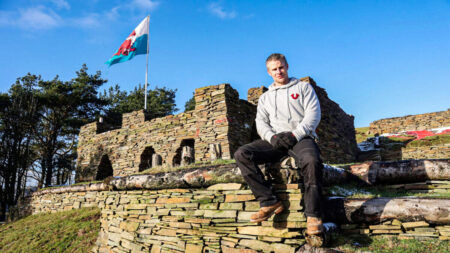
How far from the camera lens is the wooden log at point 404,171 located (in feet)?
12.5

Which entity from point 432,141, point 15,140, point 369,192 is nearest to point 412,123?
point 432,141

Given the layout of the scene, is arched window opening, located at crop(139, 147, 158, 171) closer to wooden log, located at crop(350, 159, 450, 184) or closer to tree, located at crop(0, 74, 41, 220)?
tree, located at crop(0, 74, 41, 220)

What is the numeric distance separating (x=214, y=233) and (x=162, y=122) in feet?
30.4

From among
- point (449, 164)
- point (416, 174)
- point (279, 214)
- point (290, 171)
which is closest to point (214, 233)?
point (279, 214)

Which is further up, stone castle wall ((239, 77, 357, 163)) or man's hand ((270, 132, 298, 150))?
stone castle wall ((239, 77, 357, 163))

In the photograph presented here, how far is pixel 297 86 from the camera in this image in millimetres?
2939

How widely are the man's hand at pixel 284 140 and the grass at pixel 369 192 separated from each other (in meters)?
1.30

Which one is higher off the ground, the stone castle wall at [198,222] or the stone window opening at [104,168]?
the stone window opening at [104,168]

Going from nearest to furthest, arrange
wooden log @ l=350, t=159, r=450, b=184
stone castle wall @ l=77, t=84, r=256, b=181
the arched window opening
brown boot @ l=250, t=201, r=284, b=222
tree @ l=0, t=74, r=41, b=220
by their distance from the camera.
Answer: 1. brown boot @ l=250, t=201, r=284, b=222
2. wooden log @ l=350, t=159, r=450, b=184
3. stone castle wall @ l=77, t=84, r=256, b=181
4. the arched window opening
5. tree @ l=0, t=74, r=41, b=220

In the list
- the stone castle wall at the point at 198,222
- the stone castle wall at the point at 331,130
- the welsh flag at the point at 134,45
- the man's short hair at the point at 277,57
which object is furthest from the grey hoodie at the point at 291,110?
the welsh flag at the point at 134,45

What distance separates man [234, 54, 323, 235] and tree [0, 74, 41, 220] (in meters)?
17.2

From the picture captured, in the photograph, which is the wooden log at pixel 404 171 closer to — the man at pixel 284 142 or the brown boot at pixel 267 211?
the man at pixel 284 142

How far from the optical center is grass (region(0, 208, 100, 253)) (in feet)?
20.5

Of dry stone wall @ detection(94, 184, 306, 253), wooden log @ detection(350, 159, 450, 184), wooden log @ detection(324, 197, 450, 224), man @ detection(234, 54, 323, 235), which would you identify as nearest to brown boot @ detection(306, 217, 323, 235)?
man @ detection(234, 54, 323, 235)
